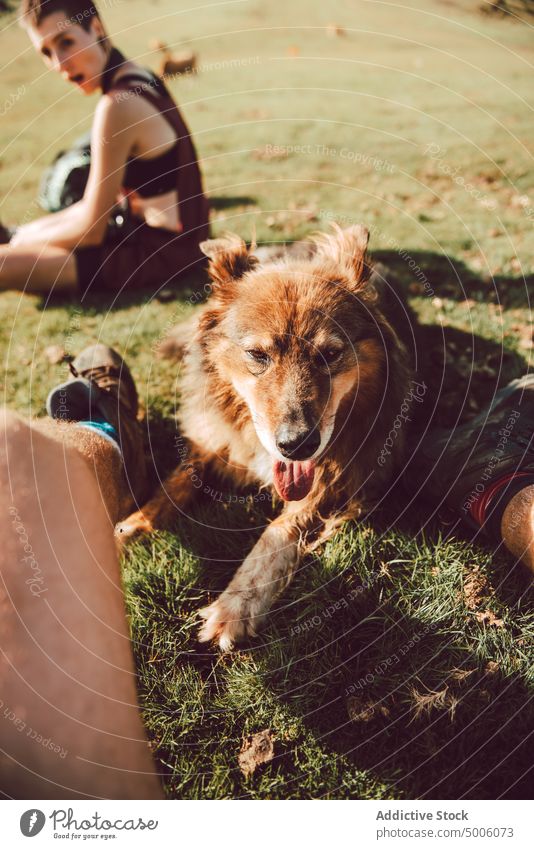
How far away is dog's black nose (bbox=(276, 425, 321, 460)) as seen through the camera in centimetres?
258

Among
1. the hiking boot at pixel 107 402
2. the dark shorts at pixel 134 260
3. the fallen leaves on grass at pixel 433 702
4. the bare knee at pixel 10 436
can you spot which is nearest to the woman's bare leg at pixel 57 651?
the bare knee at pixel 10 436

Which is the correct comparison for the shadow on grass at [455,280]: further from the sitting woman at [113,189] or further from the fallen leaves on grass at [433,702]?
the fallen leaves on grass at [433,702]

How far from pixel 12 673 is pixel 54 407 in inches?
67.1

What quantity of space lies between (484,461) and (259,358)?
1.40m

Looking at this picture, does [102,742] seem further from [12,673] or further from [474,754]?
[474,754]

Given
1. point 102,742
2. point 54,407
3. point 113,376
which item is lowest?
point 102,742

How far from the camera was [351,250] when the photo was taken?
3.18m

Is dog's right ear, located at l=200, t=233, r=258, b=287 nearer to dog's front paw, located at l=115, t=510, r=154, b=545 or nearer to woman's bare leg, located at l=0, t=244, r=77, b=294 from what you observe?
dog's front paw, located at l=115, t=510, r=154, b=545

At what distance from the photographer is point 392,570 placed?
2.91 metres

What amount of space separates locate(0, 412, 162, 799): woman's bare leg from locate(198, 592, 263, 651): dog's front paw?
0.64 metres

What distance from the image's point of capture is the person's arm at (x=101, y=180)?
441cm
